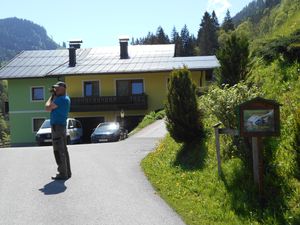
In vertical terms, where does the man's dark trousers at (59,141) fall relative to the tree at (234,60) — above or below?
below

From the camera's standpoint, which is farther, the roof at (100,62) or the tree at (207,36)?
the tree at (207,36)

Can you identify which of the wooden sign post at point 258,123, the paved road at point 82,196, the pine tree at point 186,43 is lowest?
the paved road at point 82,196

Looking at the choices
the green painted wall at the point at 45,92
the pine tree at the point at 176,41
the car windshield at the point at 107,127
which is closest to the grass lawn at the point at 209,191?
the car windshield at the point at 107,127

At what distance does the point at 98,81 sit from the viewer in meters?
42.0

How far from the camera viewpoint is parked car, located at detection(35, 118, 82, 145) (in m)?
28.5

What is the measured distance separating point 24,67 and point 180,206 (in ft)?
131

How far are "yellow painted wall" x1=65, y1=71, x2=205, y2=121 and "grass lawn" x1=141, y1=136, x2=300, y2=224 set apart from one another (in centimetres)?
2917

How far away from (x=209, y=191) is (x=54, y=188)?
2.94 metres

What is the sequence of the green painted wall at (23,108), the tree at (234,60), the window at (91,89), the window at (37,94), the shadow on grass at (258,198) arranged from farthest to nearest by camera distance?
the window at (37,94) < the green painted wall at (23,108) < the window at (91,89) < the tree at (234,60) < the shadow on grass at (258,198)

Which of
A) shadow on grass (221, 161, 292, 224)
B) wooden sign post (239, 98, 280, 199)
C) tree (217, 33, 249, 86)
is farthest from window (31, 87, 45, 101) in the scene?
wooden sign post (239, 98, 280, 199)

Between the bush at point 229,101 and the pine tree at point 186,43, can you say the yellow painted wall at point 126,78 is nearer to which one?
the bush at point 229,101

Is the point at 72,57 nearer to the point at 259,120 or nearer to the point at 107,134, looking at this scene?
the point at 107,134

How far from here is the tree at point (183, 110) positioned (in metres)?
11.3

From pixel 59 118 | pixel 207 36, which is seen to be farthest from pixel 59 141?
pixel 207 36
